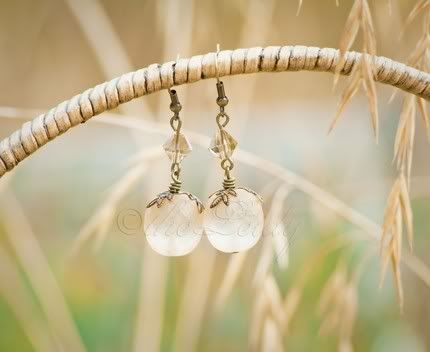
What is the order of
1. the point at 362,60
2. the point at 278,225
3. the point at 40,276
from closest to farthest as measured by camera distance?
the point at 362,60
the point at 278,225
the point at 40,276

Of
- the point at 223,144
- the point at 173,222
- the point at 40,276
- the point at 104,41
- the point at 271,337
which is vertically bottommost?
the point at 173,222

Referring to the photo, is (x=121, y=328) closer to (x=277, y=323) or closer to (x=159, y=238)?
(x=277, y=323)

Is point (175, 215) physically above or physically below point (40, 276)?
below

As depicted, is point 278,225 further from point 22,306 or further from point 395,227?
point 22,306

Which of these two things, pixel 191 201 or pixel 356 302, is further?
pixel 356 302

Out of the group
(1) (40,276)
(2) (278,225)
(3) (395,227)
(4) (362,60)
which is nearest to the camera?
(4) (362,60)

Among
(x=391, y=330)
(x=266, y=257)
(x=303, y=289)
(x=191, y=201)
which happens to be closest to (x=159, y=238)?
(x=191, y=201)

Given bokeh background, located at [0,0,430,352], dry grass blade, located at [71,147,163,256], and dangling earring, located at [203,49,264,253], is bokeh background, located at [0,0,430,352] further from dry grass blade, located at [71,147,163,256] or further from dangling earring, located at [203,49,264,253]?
dangling earring, located at [203,49,264,253]

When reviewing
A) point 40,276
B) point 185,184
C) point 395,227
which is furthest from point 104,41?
point 395,227
